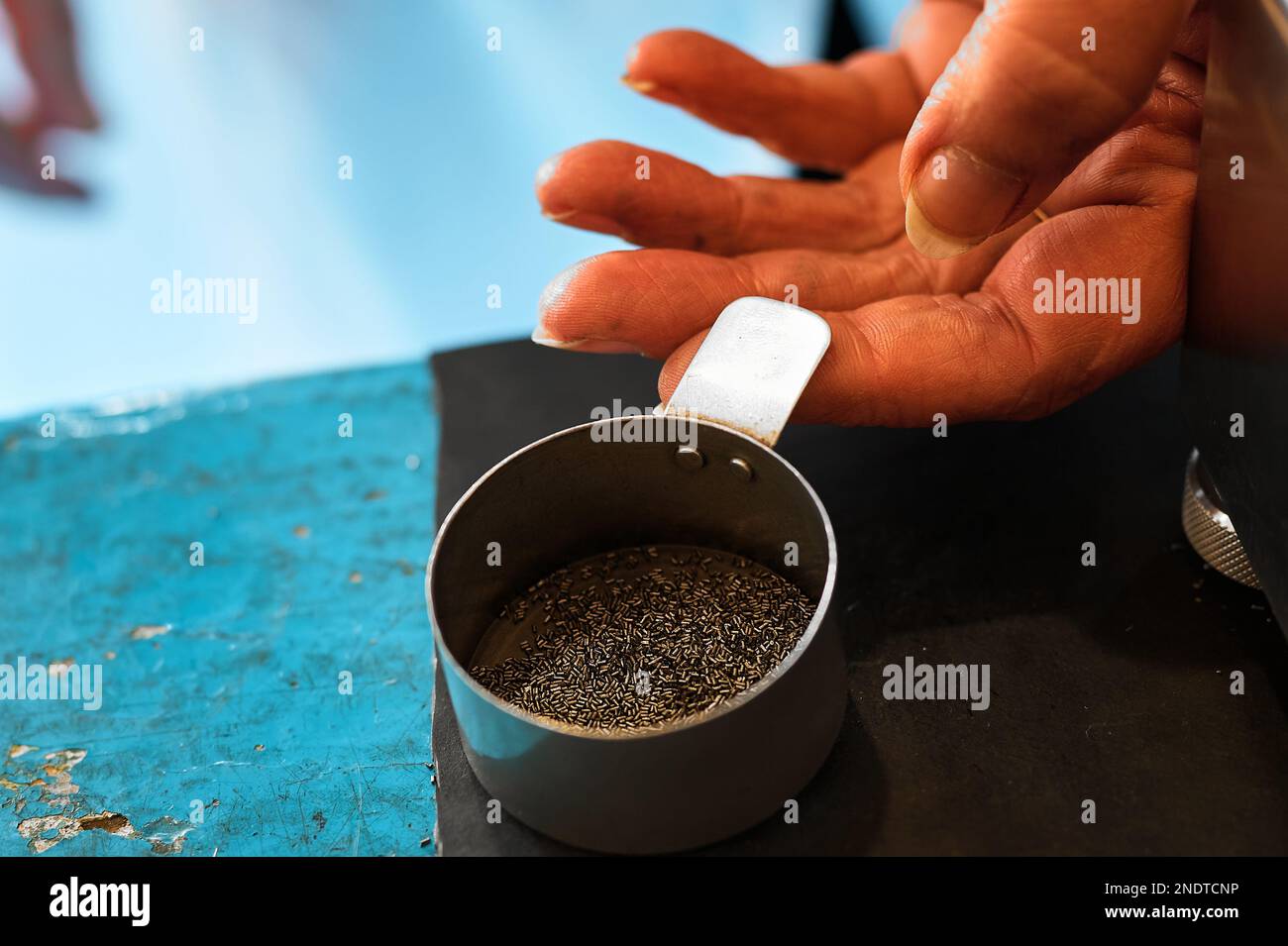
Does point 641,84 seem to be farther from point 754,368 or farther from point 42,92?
point 42,92

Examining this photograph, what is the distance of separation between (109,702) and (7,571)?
11.4 inches

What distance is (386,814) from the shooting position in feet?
3.29

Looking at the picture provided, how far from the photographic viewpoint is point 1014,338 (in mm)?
1071

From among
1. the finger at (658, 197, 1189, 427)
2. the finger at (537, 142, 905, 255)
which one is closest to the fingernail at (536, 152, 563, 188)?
the finger at (537, 142, 905, 255)

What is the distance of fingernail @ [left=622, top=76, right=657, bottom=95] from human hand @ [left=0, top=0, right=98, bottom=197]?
1.10 m

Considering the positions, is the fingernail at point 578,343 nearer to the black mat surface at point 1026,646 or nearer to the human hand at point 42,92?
the black mat surface at point 1026,646

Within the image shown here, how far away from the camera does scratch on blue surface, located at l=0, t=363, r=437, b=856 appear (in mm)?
1021

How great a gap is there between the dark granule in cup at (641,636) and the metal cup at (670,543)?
0.7 inches

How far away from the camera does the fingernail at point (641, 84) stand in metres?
1.31

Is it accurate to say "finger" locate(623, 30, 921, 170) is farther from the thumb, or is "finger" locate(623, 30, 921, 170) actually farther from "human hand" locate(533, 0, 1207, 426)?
the thumb

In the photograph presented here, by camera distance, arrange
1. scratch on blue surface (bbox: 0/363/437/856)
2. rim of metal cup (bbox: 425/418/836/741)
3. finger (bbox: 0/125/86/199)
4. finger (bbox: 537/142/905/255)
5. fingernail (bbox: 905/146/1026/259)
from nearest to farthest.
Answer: rim of metal cup (bbox: 425/418/836/741), fingernail (bbox: 905/146/1026/259), scratch on blue surface (bbox: 0/363/437/856), finger (bbox: 537/142/905/255), finger (bbox: 0/125/86/199)

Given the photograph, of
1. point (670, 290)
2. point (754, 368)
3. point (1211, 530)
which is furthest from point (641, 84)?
point (1211, 530)

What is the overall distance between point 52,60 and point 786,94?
1.28 metres

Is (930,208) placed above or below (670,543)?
above
